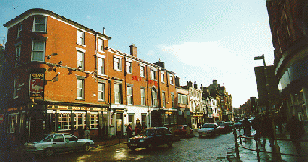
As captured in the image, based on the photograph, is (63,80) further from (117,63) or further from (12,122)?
(117,63)

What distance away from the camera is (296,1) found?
9758 mm

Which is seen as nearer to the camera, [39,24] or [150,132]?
[150,132]

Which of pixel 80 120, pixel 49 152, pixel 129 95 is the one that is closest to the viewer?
pixel 49 152

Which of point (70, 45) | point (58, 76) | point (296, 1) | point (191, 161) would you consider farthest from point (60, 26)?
point (296, 1)

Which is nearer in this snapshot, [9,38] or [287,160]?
[287,160]

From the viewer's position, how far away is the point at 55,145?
45.3 feet

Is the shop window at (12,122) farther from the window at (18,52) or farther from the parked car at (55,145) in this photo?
the parked car at (55,145)

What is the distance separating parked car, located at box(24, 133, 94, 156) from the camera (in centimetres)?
1302

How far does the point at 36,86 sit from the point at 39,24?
6.53 metres

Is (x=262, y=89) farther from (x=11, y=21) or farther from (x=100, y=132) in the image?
(x=11, y=21)

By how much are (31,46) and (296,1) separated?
71.2 ft

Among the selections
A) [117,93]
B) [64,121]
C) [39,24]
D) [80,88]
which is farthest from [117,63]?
[64,121]

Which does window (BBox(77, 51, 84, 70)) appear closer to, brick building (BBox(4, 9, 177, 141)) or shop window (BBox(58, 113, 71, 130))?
brick building (BBox(4, 9, 177, 141))

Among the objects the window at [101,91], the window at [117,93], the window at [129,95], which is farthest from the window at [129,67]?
the window at [101,91]
